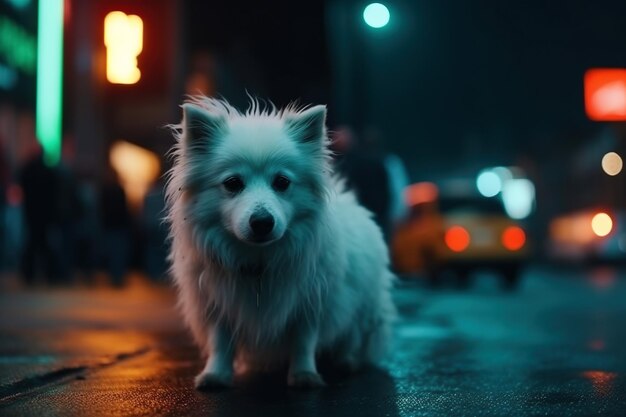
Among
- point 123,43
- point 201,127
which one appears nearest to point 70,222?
point 123,43

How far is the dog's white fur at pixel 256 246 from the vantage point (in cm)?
559

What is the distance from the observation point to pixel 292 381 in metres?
5.72

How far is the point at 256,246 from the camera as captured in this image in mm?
5633

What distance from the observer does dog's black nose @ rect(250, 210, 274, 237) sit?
521 centimetres

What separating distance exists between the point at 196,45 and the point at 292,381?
23955 mm

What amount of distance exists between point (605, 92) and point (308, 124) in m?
39.4

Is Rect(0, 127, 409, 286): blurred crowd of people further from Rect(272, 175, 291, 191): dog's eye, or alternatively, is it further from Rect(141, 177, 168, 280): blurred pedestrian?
Rect(272, 175, 291, 191): dog's eye

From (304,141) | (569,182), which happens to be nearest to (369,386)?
(304,141)

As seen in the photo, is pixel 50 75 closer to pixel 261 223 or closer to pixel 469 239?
pixel 469 239

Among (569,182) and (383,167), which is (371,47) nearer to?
(383,167)

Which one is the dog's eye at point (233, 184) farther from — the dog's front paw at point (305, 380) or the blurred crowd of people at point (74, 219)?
the blurred crowd of people at point (74, 219)

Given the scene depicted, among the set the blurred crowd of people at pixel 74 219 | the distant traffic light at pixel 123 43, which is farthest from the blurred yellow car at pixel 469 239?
the distant traffic light at pixel 123 43

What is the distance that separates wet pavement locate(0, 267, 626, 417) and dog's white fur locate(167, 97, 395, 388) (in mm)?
268

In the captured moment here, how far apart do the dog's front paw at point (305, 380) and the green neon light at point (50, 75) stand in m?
21.2
